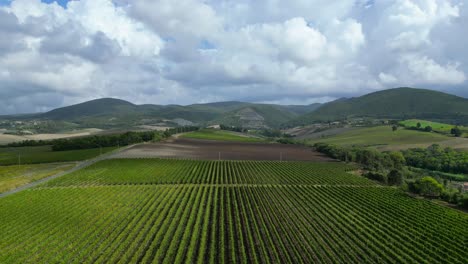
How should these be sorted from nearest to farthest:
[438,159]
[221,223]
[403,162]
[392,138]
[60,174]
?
[221,223], [60,174], [438,159], [403,162], [392,138]

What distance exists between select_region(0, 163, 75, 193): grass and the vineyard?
6.75 metres

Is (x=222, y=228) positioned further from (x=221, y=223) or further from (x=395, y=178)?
(x=395, y=178)

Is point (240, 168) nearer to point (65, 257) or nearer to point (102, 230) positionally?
point (102, 230)

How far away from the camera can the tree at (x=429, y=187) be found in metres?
62.3

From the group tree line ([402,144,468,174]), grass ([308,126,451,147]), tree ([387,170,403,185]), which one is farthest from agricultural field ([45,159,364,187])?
grass ([308,126,451,147])

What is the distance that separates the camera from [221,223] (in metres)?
41.9

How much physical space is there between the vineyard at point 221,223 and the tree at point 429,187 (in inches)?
185

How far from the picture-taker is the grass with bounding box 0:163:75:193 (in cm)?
6407

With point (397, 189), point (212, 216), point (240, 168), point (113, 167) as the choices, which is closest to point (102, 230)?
point (212, 216)

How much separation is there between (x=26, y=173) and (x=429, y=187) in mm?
99574

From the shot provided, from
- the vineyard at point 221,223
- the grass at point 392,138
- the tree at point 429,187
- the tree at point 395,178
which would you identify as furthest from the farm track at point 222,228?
the grass at point 392,138

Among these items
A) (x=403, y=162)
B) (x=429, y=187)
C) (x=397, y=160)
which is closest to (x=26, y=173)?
(x=429, y=187)

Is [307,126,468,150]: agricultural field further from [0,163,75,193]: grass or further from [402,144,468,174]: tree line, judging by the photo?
[0,163,75,193]: grass

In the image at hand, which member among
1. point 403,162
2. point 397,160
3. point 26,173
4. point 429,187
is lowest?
point 403,162
